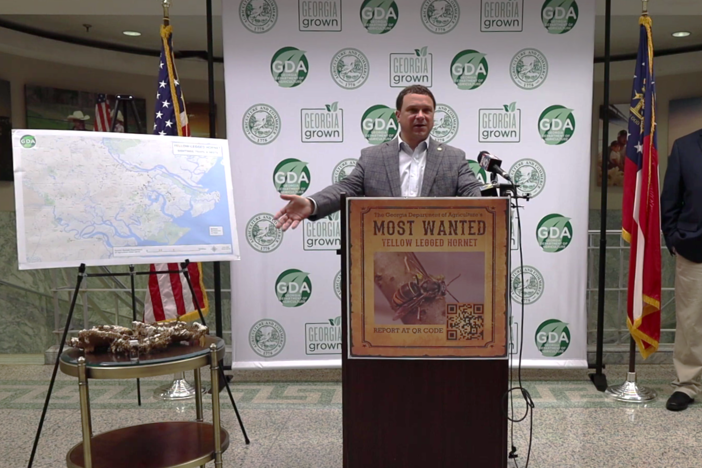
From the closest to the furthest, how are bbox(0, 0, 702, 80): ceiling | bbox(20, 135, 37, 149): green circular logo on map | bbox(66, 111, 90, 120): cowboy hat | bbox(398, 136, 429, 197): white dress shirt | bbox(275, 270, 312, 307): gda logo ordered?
bbox(20, 135, 37, 149): green circular logo on map → bbox(398, 136, 429, 197): white dress shirt → bbox(275, 270, 312, 307): gda logo → bbox(0, 0, 702, 80): ceiling → bbox(66, 111, 90, 120): cowboy hat

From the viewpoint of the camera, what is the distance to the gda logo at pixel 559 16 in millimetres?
3652

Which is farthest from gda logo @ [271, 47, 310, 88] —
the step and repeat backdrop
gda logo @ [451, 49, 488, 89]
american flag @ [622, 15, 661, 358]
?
american flag @ [622, 15, 661, 358]

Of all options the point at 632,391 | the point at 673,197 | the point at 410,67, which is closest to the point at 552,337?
the point at 632,391

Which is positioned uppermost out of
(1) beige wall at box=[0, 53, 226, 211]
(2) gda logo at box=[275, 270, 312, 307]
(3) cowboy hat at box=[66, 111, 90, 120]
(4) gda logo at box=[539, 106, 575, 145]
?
(1) beige wall at box=[0, 53, 226, 211]

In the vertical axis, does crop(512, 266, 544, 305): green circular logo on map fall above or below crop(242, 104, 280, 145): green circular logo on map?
below

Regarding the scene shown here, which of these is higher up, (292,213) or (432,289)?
(292,213)

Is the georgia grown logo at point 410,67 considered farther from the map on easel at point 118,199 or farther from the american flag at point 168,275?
Result: the map on easel at point 118,199

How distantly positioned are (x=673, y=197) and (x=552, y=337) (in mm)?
1181

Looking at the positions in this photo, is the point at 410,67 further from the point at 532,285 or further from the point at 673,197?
the point at 673,197

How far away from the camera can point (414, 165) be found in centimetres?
266

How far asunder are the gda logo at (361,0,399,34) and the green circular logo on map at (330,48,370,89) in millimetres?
189

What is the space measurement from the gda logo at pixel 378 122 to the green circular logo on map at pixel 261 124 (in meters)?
0.59

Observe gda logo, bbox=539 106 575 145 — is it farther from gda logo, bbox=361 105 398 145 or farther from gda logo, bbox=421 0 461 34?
gda logo, bbox=361 105 398 145

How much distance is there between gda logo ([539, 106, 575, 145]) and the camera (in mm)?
3684
